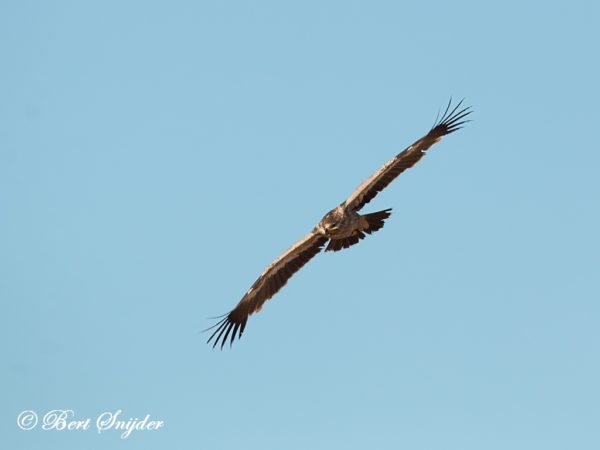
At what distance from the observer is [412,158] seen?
19.2 meters

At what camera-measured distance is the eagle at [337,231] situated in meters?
18.8

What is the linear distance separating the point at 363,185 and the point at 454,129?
9.04ft

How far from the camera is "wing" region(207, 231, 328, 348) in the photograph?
19.7m

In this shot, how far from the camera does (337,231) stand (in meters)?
18.8

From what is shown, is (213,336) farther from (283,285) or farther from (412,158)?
(412,158)

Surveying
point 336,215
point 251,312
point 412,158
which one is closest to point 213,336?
point 251,312

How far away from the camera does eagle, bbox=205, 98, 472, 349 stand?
61.8 ft

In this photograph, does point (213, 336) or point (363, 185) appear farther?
point (213, 336)

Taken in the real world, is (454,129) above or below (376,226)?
above

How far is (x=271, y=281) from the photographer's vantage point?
20.0 m

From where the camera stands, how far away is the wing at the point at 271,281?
19.7 m

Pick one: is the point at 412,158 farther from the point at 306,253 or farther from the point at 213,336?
the point at 213,336

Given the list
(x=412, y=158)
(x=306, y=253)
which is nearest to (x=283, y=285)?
(x=306, y=253)

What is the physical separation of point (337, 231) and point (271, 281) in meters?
2.17
